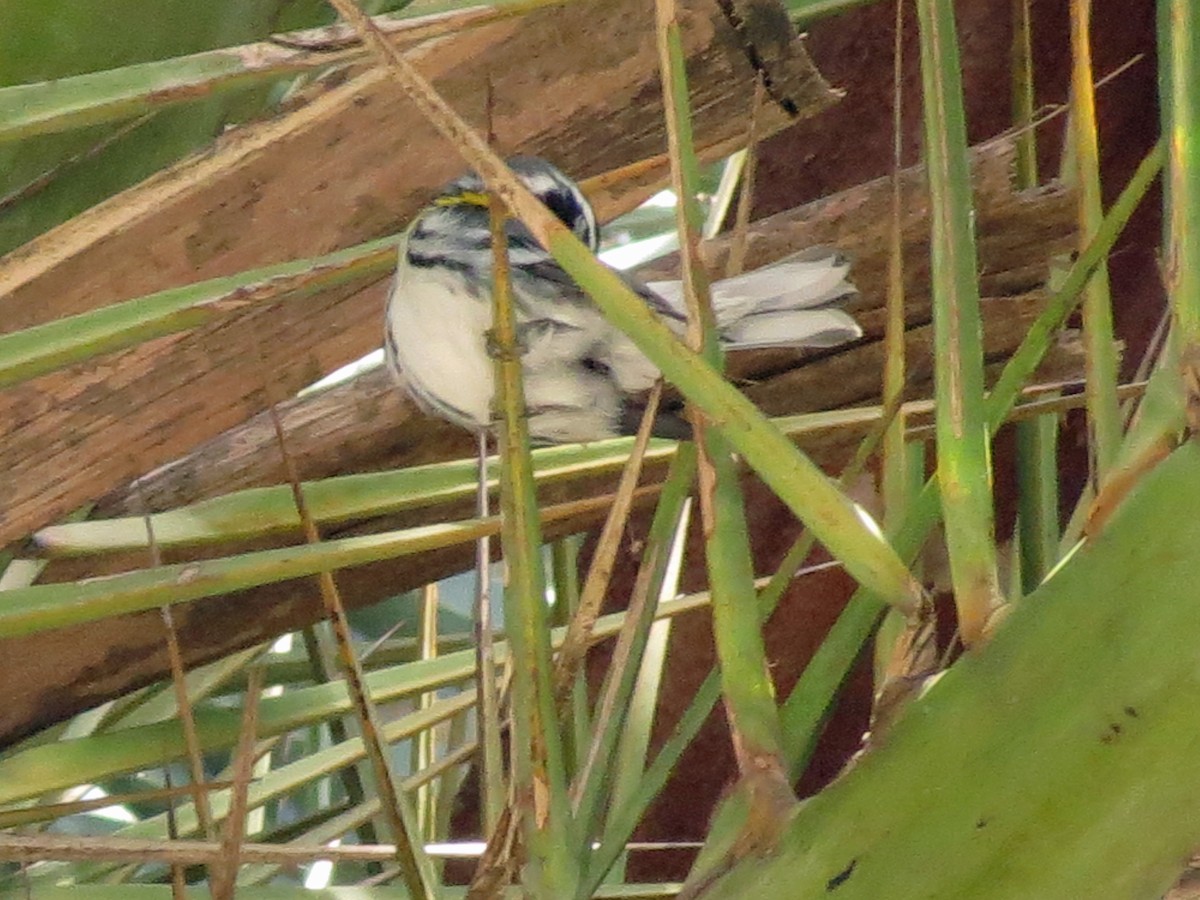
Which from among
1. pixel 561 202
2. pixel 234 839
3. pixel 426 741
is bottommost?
pixel 234 839

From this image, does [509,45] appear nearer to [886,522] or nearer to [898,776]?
[886,522]

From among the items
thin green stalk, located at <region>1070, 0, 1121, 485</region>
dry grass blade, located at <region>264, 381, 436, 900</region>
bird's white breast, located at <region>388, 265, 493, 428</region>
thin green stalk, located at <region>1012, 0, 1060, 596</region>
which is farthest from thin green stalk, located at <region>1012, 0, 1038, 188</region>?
dry grass blade, located at <region>264, 381, 436, 900</region>

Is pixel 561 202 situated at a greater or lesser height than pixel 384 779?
greater

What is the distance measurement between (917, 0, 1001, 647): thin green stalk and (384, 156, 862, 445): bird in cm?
21

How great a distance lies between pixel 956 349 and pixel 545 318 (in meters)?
0.27

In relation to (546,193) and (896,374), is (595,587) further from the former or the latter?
(546,193)

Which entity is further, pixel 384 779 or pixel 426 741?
pixel 426 741

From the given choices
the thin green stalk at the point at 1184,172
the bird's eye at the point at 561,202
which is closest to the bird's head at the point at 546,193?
the bird's eye at the point at 561,202

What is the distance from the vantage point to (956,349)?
10.7 inches

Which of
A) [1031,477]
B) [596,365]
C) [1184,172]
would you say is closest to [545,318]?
[596,365]

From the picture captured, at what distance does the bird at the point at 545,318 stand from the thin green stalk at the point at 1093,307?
0.43 feet

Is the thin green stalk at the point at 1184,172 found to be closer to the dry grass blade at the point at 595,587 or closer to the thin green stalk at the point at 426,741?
the dry grass blade at the point at 595,587

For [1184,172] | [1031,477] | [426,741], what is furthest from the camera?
[426,741]

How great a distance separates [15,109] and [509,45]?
27cm
